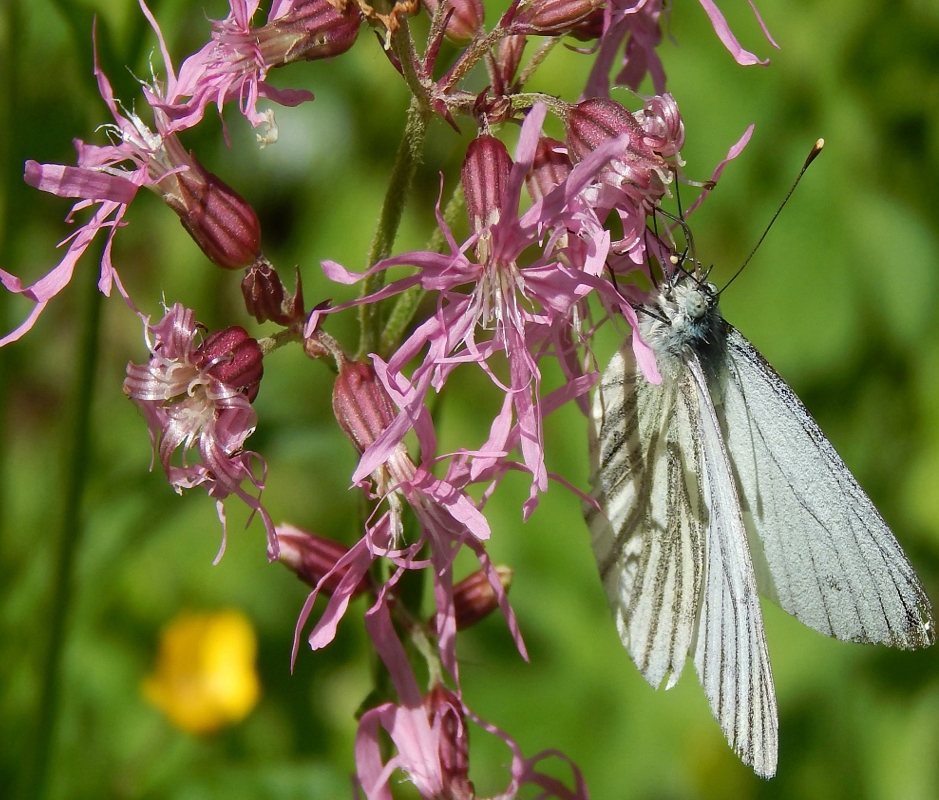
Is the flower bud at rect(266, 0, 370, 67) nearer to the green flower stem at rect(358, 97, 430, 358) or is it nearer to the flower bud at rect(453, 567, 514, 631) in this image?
the green flower stem at rect(358, 97, 430, 358)

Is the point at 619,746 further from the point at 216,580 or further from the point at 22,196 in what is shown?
the point at 22,196

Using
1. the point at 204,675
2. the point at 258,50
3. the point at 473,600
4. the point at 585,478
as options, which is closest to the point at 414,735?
the point at 473,600

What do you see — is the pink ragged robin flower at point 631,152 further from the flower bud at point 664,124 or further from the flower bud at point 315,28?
the flower bud at point 315,28

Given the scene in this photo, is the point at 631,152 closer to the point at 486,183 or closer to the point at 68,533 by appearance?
the point at 486,183

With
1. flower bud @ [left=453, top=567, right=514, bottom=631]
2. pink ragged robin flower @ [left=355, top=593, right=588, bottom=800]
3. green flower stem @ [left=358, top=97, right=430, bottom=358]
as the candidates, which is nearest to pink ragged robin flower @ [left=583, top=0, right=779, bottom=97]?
green flower stem @ [left=358, top=97, right=430, bottom=358]

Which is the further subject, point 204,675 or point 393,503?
point 204,675
